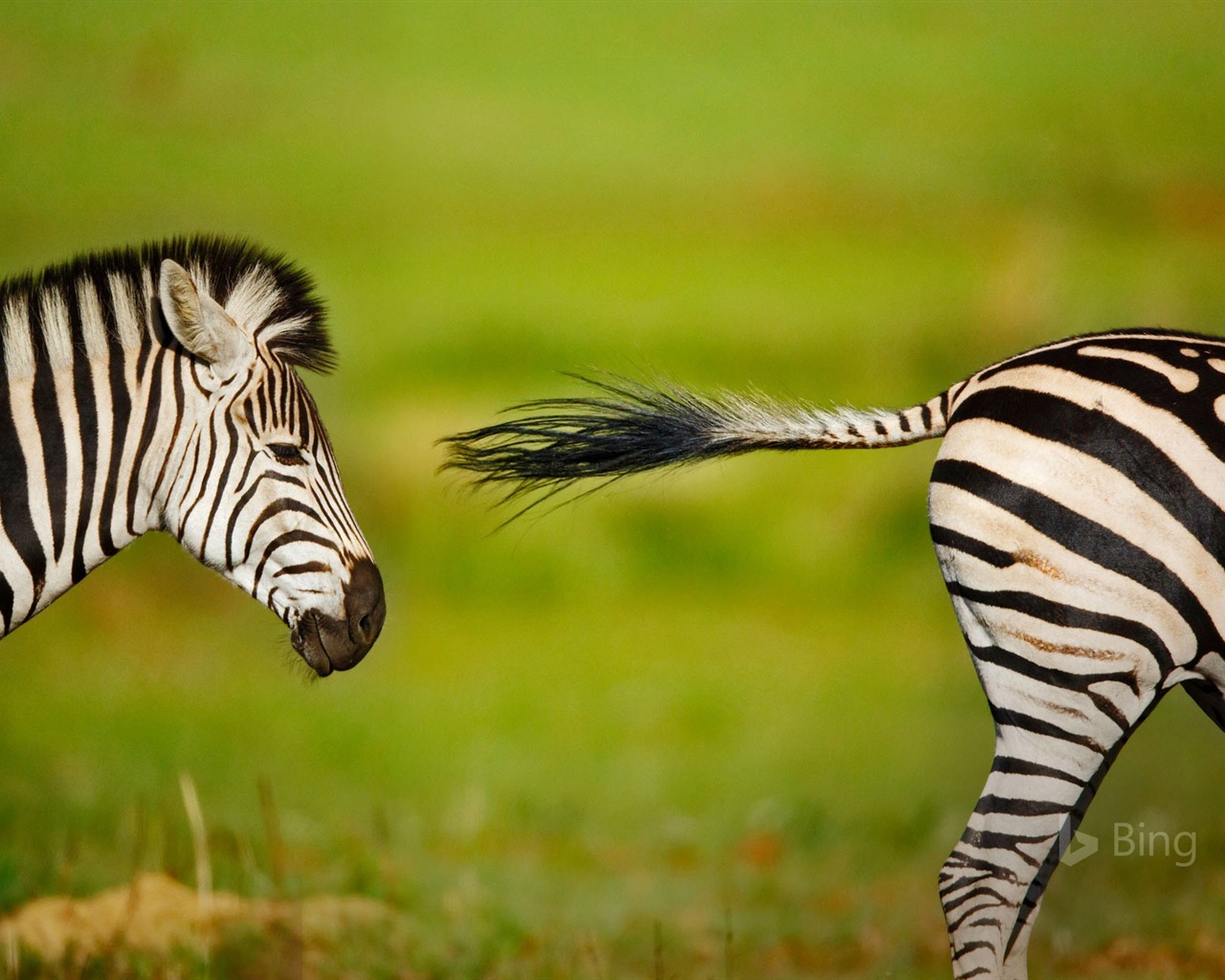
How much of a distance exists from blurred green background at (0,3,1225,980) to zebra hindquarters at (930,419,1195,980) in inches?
78.5

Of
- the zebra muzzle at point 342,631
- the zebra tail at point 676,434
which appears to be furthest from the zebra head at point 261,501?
the zebra tail at point 676,434

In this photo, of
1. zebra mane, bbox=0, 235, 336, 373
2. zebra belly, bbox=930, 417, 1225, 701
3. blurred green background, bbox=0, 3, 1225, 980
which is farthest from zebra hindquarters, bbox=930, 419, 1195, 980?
blurred green background, bbox=0, 3, 1225, 980

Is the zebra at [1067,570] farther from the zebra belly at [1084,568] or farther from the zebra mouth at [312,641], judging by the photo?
the zebra mouth at [312,641]

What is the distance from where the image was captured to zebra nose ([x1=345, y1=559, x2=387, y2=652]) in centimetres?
272

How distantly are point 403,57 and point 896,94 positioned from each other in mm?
2205

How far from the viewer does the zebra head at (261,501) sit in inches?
105

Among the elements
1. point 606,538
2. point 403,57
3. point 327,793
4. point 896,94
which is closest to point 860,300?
point 896,94

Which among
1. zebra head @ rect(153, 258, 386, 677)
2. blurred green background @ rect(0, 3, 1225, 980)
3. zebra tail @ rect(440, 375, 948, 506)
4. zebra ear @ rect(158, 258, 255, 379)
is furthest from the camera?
blurred green background @ rect(0, 3, 1225, 980)

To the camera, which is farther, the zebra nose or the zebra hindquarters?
the zebra nose

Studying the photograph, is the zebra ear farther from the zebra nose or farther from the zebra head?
the zebra nose

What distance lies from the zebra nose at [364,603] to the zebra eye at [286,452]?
1.00 feet

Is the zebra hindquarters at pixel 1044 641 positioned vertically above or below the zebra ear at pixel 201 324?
below

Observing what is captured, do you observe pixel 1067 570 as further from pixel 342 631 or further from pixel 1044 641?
pixel 342 631

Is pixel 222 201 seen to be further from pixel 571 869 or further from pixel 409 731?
pixel 571 869
